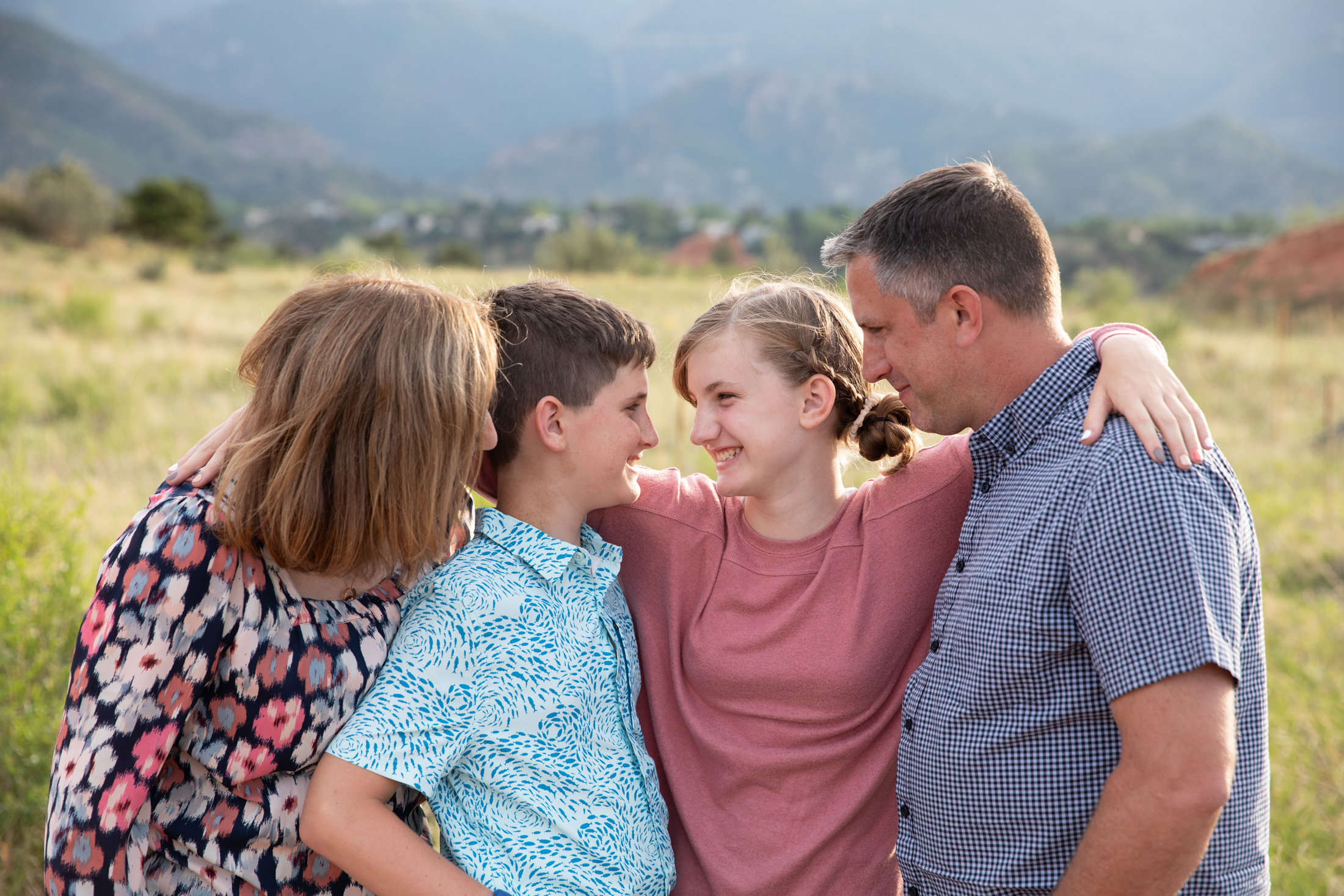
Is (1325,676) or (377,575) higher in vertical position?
(377,575)

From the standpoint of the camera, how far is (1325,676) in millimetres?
4367

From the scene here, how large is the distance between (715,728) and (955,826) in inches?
20.8

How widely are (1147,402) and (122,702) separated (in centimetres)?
165

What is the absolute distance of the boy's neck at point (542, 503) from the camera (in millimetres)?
1983

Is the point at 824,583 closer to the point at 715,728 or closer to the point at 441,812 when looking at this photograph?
the point at 715,728

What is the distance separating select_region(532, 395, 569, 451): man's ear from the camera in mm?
1934

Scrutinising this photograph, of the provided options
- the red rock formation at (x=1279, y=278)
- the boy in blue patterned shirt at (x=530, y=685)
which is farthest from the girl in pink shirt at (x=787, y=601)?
the red rock formation at (x=1279, y=278)

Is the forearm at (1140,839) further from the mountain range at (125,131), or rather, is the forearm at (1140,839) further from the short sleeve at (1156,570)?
the mountain range at (125,131)

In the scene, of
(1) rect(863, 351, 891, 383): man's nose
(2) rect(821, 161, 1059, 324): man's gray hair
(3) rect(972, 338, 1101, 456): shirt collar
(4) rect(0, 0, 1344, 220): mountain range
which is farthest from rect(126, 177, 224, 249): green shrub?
(4) rect(0, 0, 1344, 220): mountain range

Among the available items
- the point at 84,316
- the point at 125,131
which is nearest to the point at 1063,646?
the point at 84,316

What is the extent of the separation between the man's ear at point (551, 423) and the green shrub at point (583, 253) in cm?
2405

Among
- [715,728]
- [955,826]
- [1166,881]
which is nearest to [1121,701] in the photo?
[1166,881]

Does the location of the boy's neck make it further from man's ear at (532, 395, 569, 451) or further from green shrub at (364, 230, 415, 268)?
green shrub at (364, 230, 415, 268)

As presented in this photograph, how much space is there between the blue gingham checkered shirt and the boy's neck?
0.76 m
